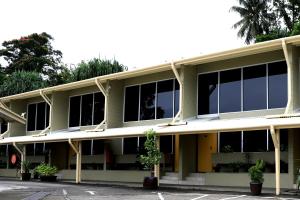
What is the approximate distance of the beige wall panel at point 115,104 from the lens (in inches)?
997

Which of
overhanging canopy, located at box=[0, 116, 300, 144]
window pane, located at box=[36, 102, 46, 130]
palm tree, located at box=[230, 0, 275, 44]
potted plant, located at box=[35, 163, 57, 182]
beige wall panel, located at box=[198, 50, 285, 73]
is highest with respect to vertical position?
palm tree, located at box=[230, 0, 275, 44]

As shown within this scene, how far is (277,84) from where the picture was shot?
64.0ft

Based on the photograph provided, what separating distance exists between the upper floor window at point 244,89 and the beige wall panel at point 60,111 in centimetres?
1006

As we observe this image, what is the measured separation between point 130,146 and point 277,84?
29.8 ft

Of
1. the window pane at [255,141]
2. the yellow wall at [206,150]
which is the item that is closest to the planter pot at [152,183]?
the yellow wall at [206,150]

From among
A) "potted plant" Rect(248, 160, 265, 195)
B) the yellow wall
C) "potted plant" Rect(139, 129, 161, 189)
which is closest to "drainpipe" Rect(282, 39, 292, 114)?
"potted plant" Rect(248, 160, 265, 195)

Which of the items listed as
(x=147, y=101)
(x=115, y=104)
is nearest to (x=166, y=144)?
(x=147, y=101)

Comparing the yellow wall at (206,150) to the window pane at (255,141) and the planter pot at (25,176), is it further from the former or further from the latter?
the planter pot at (25,176)

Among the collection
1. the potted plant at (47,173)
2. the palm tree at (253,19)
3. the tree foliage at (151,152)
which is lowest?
the potted plant at (47,173)

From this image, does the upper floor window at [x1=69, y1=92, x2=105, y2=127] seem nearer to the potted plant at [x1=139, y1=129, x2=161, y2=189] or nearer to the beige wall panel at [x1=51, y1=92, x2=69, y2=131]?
the beige wall panel at [x1=51, y1=92, x2=69, y2=131]

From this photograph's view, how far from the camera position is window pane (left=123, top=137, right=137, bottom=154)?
25.7 m

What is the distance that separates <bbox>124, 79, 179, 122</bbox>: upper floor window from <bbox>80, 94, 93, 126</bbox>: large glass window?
9.45 ft

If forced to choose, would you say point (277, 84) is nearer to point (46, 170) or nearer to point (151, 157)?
point (151, 157)

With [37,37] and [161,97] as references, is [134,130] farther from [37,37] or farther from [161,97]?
[37,37]
